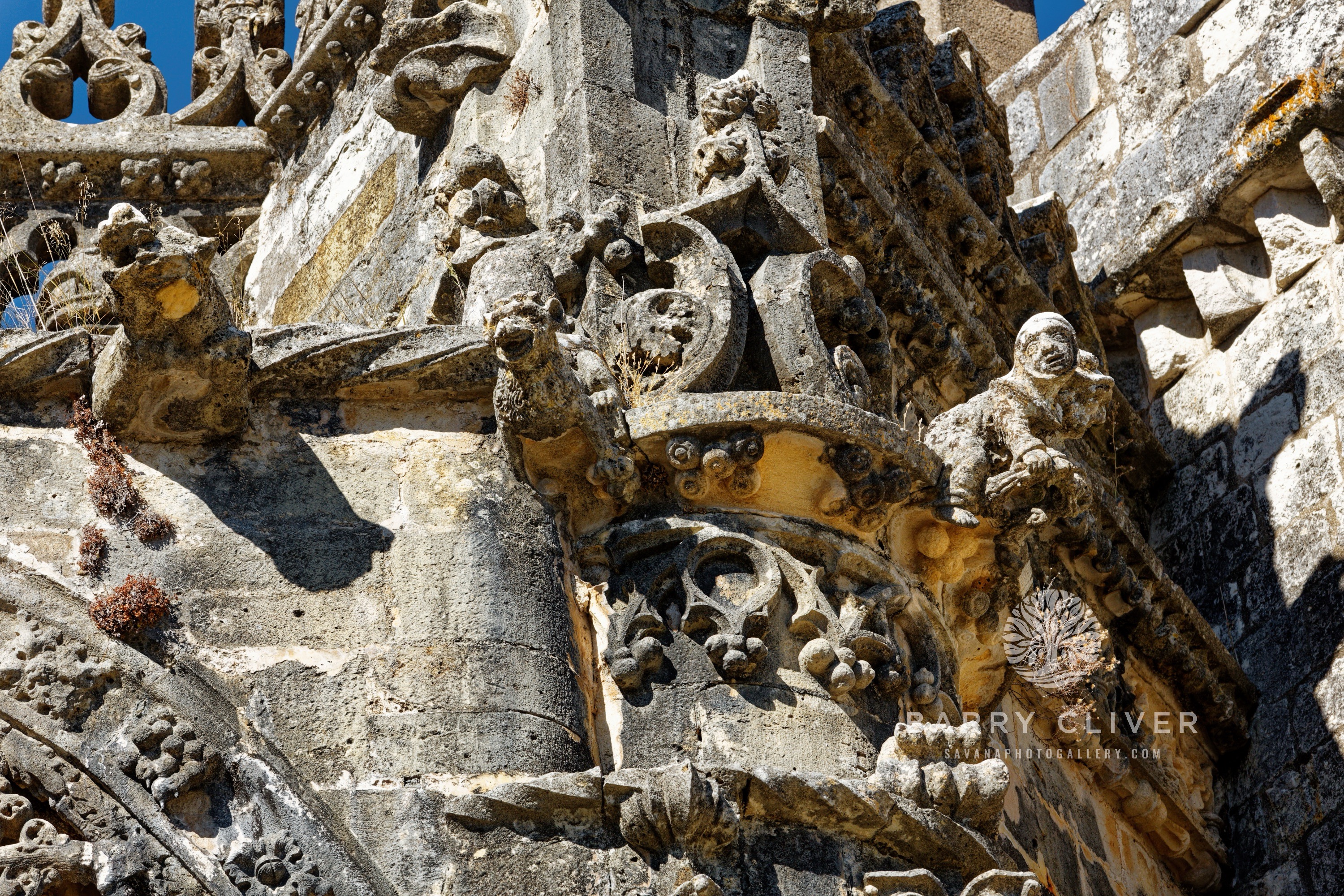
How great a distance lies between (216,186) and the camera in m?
8.21

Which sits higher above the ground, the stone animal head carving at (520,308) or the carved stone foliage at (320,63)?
the carved stone foliage at (320,63)

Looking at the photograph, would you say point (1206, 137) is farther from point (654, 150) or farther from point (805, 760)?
point (805, 760)

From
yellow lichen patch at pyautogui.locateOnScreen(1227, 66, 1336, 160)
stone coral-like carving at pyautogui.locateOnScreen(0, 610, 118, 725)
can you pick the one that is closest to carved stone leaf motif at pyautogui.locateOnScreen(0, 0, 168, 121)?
stone coral-like carving at pyautogui.locateOnScreen(0, 610, 118, 725)

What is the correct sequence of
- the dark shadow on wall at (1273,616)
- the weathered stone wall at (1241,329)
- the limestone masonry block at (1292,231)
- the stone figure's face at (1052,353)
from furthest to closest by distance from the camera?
the limestone masonry block at (1292,231) → the weathered stone wall at (1241,329) → the dark shadow on wall at (1273,616) → the stone figure's face at (1052,353)

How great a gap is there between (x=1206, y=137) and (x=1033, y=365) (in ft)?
12.5

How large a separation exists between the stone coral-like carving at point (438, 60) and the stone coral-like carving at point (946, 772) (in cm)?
279

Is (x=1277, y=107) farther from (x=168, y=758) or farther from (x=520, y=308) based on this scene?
(x=168, y=758)

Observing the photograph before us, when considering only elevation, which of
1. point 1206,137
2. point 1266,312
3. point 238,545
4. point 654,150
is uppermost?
point 1206,137

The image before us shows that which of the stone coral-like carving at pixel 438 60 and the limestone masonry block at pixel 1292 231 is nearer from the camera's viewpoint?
the stone coral-like carving at pixel 438 60

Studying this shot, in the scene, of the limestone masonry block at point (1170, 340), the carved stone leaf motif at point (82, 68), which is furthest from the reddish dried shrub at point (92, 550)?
the limestone masonry block at point (1170, 340)

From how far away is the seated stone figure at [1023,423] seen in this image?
589cm

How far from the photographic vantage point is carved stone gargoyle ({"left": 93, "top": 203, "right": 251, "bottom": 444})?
511cm

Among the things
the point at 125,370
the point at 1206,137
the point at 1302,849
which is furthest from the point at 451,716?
the point at 1206,137

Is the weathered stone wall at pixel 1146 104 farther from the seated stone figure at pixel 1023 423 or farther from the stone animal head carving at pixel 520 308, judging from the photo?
the stone animal head carving at pixel 520 308
